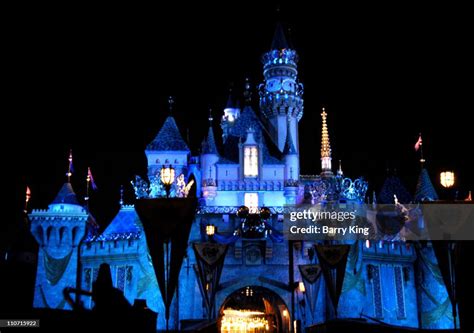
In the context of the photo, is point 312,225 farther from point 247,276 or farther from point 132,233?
point 132,233

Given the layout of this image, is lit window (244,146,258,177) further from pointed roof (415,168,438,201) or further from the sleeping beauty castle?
pointed roof (415,168,438,201)

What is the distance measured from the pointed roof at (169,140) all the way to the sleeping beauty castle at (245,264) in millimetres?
2592

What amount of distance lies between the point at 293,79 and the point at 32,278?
3211 cm

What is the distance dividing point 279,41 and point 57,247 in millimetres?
31717

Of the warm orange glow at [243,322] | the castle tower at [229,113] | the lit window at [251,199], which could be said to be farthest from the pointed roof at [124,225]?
the castle tower at [229,113]

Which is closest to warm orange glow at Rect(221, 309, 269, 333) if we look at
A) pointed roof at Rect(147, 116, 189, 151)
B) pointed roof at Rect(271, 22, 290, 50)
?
pointed roof at Rect(147, 116, 189, 151)

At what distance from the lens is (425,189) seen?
139 ft

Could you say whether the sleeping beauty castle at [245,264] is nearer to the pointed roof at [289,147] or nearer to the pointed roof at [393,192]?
the pointed roof at [289,147]

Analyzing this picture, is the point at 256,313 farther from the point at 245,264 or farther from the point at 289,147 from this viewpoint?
the point at 289,147

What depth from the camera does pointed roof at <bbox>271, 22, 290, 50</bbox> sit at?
177 feet

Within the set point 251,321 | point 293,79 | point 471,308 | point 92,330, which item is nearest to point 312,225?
point 251,321

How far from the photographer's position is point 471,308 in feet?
60.3

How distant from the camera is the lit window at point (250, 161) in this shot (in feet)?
148

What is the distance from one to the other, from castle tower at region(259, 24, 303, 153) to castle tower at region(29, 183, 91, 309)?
22.2m
